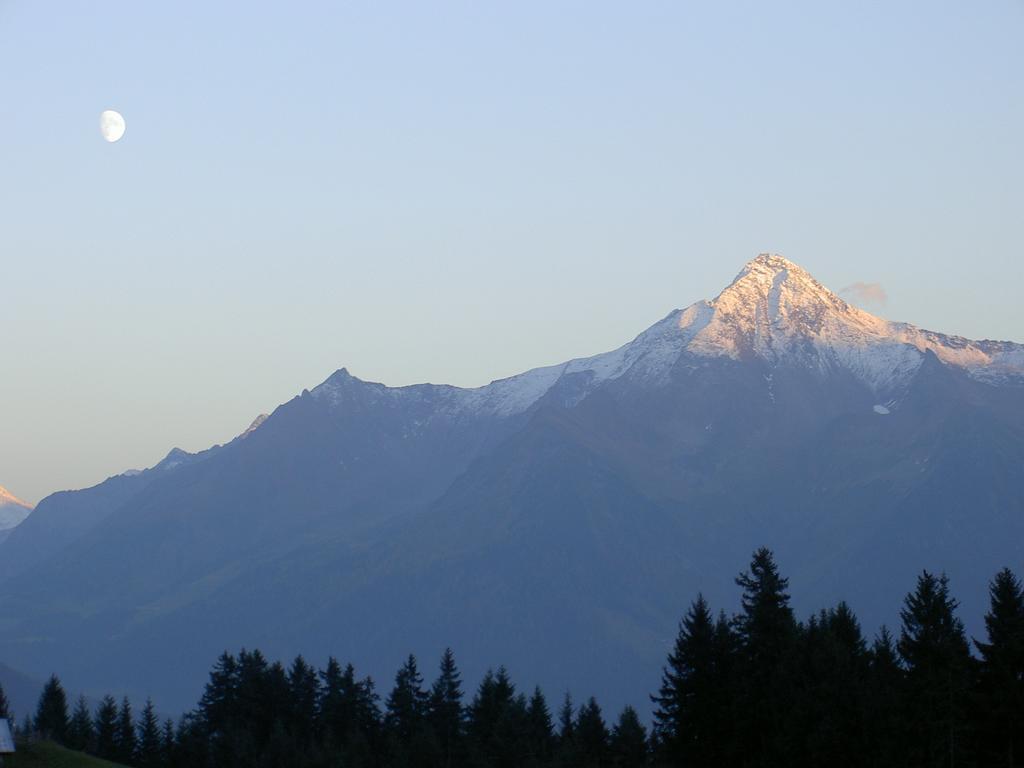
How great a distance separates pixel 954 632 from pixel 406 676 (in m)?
64.7

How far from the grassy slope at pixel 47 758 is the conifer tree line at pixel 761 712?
6794 millimetres

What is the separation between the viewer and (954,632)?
95.4 meters

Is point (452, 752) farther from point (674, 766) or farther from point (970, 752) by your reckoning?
point (970, 752)

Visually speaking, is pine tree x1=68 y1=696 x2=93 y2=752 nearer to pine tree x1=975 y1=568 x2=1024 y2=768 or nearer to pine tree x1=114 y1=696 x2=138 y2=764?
pine tree x1=114 y1=696 x2=138 y2=764

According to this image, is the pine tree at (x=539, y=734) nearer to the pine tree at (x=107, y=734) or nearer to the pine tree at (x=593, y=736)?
the pine tree at (x=593, y=736)

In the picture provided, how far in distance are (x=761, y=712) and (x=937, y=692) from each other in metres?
15.8

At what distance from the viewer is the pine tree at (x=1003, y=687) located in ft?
302

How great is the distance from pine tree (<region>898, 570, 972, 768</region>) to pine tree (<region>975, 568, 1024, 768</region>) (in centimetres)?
144

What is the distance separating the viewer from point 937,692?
3435 inches

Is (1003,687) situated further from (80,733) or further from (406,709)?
(80,733)

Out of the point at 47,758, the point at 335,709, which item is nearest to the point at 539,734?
the point at 335,709

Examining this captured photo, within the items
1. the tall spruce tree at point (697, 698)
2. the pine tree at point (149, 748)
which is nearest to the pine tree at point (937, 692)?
the tall spruce tree at point (697, 698)

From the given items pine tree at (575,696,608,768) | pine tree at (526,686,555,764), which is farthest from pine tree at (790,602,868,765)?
pine tree at (575,696,608,768)

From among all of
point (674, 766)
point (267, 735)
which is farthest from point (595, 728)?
point (267, 735)
